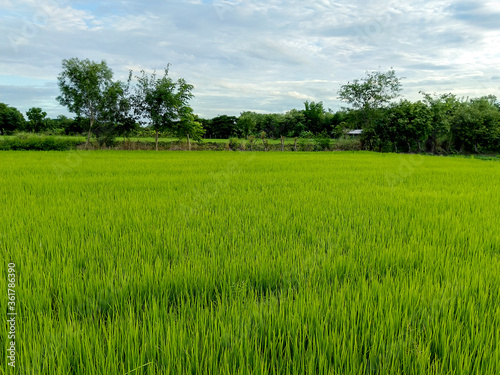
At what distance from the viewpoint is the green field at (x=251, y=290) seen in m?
1.28

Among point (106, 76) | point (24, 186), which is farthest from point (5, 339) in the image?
point (106, 76)

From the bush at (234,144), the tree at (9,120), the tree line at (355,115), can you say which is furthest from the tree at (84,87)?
the tree at (9,120)

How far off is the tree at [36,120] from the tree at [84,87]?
38.1m

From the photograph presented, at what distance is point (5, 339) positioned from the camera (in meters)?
1.44

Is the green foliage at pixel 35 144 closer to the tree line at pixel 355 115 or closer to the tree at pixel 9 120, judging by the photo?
the tree line at pixel 355 115

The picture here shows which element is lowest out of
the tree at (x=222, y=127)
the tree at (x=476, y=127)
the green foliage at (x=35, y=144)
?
the green foliage at (x=35, y=144)

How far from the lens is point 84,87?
2167 centimetres

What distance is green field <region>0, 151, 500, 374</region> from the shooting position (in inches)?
50.3

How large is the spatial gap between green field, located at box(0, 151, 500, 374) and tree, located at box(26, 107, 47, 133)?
59670mm

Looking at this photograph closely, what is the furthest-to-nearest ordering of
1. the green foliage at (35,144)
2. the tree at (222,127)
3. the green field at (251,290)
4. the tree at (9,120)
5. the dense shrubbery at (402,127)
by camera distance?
the tree at (9,120) < the tree at (222,127) < the dense shrubbery at (402,127) < the green foliage at (35,144) < the green field at (251,290)

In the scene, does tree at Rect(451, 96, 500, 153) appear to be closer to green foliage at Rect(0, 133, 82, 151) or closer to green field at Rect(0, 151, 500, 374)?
green field at Rect(0, 151, 500, 374)

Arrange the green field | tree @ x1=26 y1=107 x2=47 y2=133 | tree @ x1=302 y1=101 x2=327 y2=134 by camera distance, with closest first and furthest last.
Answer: the green field, tree @ x1=302 y1=101 x2=327 y2=134, tree @ x1=26 y1=107 x2=47 y2=133

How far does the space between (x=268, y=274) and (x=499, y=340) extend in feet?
4.33

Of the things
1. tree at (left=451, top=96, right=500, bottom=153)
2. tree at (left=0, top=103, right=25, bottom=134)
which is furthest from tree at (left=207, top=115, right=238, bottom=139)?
tree at (left=0, top=103, right=25, bottom=134)
